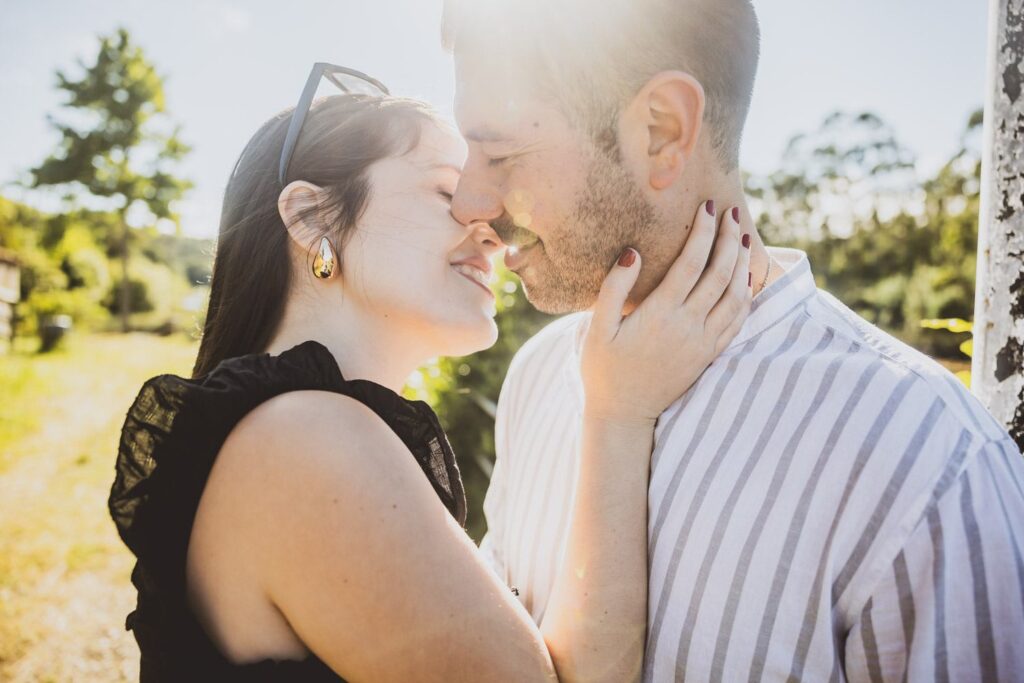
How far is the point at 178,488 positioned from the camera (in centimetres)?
164

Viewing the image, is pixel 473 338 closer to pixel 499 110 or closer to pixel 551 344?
pixel 551 344

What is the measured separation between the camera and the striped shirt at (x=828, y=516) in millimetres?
1275

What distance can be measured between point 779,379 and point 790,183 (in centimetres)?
Answer: 4481

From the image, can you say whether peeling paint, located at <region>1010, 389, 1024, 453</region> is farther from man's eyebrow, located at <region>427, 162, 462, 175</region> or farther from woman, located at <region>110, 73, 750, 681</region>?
man's eyebrow, located at <region>427, 162, 462, 175</region>

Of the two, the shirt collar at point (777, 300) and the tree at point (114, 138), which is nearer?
the shirt collar at point (777, 300)

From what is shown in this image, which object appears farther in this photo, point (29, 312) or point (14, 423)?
point (29, 312)

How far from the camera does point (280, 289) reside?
2188mm

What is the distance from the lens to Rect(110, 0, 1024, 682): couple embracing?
1.40 m

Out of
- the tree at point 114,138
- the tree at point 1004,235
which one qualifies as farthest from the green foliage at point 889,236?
the tree at point 114,138

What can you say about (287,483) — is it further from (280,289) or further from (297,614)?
(280,289)

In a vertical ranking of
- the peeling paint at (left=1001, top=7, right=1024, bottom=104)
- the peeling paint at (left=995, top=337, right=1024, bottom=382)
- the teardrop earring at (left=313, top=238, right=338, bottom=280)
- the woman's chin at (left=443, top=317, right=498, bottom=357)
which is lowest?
the woman's chin at (left=443, top=317, right=498, bottom=357)

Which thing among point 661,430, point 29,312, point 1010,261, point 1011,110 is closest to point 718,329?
point 661,430

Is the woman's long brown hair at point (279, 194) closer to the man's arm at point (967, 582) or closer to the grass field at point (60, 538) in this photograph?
the man's arm at point (967, 582)

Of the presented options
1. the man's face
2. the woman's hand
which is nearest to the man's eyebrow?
the man's face
